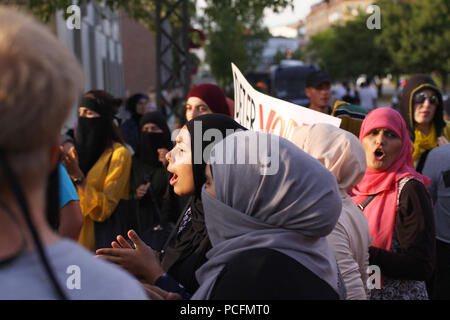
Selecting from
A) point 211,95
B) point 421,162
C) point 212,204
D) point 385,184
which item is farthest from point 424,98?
point 212,204

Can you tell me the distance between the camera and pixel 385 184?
326cm

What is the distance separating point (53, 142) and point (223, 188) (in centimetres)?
88

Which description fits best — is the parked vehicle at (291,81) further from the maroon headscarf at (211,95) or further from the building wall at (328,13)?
the building wall at (328,13)

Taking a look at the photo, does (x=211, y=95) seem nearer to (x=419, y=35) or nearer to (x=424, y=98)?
(x=424, y=98)

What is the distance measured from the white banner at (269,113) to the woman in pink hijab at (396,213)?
37cm

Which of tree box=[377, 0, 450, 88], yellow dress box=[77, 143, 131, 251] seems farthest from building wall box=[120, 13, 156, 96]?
yellow dress box=[77, 143, 131, 251]

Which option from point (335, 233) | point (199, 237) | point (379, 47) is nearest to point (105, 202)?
point (199, 237)

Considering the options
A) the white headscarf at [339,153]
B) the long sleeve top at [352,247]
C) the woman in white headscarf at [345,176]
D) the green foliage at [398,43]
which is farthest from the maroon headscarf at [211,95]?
the green foliage at [398,43]

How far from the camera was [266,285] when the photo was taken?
1.67 metres

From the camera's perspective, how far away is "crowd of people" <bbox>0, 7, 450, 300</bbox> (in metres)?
1.04

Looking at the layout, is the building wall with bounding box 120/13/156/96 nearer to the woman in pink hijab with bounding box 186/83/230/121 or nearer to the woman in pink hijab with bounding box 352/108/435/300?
the woman in pink hijab with bounding box 186/83/230/121

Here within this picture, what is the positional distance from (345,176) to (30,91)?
2.02 metres

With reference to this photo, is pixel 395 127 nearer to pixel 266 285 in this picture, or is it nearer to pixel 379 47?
pixel 266 285

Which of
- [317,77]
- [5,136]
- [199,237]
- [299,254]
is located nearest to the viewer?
[5,136]
